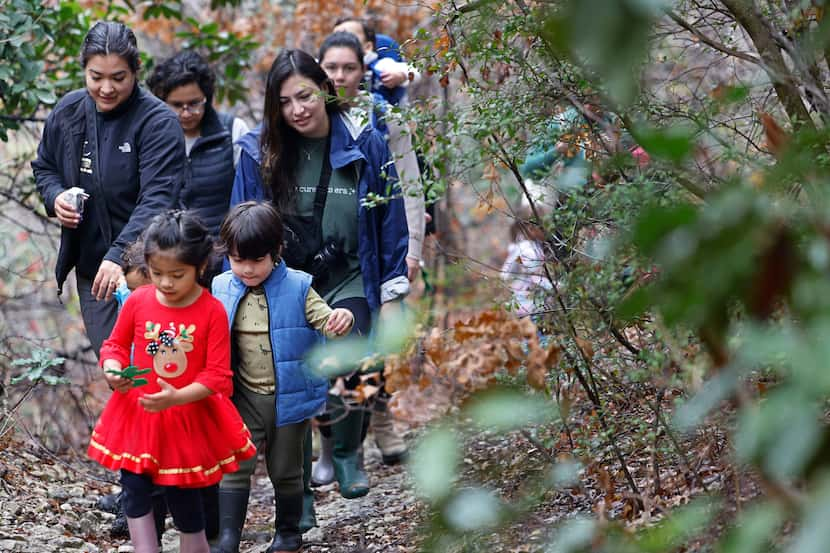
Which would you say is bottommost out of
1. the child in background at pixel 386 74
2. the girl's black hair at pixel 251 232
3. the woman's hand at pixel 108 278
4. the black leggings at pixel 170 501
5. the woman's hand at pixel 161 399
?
the black leggings at pixel 170 501

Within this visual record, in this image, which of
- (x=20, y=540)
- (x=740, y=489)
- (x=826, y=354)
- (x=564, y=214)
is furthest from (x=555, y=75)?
(x=20, y=540)

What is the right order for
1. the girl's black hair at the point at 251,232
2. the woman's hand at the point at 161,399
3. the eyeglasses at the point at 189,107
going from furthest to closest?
the eyeglasses at the point at 189,107 → the girl's black hair at the point at 251,232 → the woman's hand at the point at 161,399

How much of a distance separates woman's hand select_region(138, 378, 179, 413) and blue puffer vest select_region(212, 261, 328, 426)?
0.57 m

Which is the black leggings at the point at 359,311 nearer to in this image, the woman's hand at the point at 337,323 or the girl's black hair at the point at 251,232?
the woman's hand at the point at 337,323

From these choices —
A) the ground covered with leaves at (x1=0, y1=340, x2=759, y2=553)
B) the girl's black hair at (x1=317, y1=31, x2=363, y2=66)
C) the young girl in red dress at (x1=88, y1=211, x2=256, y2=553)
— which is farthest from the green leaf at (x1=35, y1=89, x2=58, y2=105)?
the young girl in red dress at (x1=88, y1=211, x2=256, y2=553)

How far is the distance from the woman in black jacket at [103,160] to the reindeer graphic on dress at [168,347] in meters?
0.74

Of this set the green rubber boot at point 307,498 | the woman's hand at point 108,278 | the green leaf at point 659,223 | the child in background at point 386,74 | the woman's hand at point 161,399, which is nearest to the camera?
the green leaf at point 659,223

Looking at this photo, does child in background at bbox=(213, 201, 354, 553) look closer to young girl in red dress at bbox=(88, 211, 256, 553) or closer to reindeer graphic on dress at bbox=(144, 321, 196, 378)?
young girl in red dress at bbox=(88, 211, 256, 553)

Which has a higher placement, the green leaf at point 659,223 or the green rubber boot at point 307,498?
the green leaf at point 659,223

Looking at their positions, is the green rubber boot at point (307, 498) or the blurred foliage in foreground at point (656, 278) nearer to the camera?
the blurred foliage in foreground at point (656, 278)

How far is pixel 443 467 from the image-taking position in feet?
5.49

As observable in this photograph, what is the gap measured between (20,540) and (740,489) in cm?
308

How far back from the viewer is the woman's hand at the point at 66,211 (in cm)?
468

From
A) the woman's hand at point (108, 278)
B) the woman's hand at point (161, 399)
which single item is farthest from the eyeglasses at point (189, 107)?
the woman's hand at point (161, 399)
